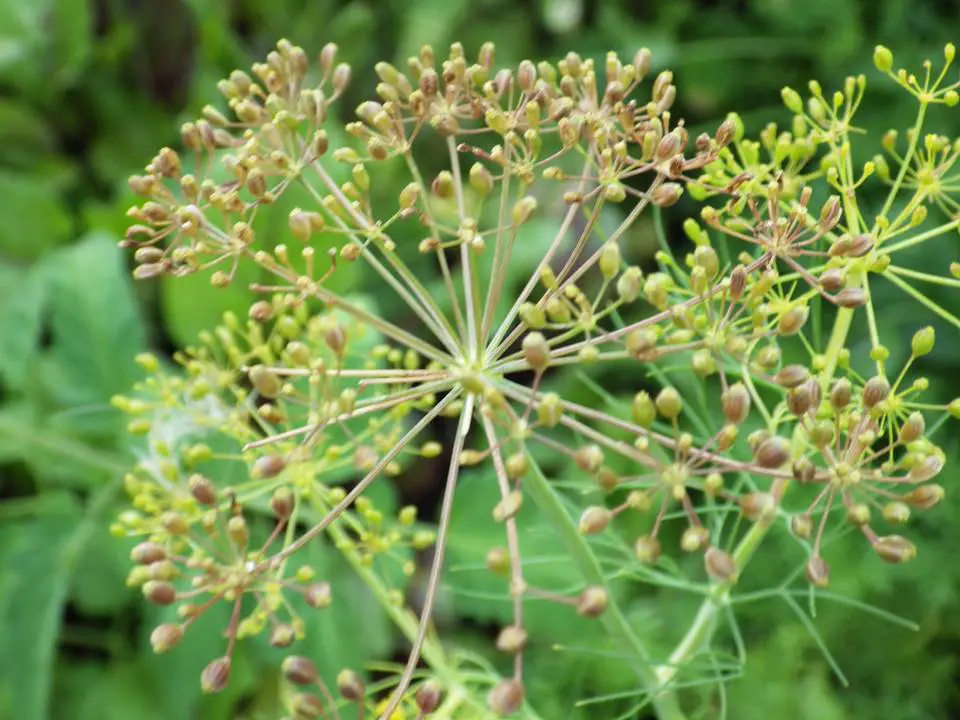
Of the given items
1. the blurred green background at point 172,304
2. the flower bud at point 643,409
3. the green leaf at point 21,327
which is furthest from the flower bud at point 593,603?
the green leaf at point 21,327

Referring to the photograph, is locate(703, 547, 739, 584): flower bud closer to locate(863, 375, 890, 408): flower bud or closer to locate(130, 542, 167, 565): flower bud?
locate(863, 375, 890, 408): flower bud

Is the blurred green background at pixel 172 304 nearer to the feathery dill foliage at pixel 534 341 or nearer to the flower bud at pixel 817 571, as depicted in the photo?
the feathery dill foliage at pixel 534 341

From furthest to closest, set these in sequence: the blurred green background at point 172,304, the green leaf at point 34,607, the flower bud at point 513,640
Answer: the green leaf at point 34,607, the blurred green background at point 172,304, the flower bud at point 513,640

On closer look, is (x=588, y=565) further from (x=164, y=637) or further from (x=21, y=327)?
(x=21, y=327)

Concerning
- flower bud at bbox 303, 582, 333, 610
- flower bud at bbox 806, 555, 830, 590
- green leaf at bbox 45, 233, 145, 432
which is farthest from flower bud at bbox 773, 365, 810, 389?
green leaf at bbox 45, 233, 145, 432

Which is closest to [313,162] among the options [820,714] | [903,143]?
[820,714]

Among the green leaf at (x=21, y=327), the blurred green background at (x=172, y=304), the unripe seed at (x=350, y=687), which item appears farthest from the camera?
the green leaf at (x=21, y=327)
